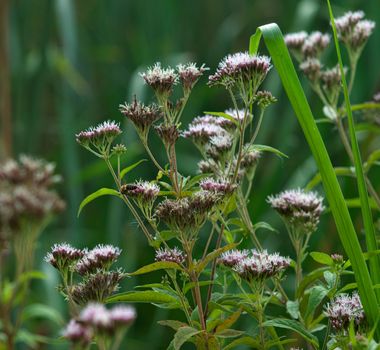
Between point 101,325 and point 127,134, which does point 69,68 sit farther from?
point 101,325

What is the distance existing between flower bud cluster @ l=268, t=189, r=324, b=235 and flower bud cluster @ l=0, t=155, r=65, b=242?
0.22 meters

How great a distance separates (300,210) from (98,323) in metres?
0.38

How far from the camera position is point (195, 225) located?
620 mm

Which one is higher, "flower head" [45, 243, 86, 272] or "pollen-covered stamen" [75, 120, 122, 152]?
"pollen-covered stamen" [75, 120, 122, 152]

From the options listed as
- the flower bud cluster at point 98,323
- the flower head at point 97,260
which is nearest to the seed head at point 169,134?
the flower head at point 97,260

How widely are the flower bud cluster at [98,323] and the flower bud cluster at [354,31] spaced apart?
24.6 inches

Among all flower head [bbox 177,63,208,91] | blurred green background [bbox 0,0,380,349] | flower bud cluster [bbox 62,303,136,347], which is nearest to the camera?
flower bud cluster [bbox 62,303,136,347]

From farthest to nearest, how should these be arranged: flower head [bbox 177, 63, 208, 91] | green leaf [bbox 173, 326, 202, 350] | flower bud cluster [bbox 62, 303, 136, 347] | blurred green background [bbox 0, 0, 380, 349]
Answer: blurred green background [bbox 0, 0, 380, 349], flower head [bbox 177, 63, 208, 91], green leaf [bbox 173, 326, 202, 350], flower bud cluster [bbox 62, 303, 136, 347]

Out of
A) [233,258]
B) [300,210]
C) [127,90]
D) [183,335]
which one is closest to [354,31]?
[300,210]

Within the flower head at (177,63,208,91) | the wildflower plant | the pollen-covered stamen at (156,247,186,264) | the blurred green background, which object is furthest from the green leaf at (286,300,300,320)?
the blurred green background

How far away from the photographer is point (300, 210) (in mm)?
750

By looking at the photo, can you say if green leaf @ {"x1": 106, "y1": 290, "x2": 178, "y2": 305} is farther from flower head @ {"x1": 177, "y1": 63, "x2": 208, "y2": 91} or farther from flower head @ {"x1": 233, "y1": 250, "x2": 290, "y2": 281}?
flower head @ {"x1": 177, "y1": 63, "x2": 208, "y2": 91}

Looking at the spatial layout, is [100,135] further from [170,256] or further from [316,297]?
[316,297]

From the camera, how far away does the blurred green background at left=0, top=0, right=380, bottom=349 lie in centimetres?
197
